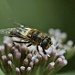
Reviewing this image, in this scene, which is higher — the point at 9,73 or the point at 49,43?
the point at 49,43

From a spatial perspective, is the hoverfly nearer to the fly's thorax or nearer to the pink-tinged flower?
the fly's thorax

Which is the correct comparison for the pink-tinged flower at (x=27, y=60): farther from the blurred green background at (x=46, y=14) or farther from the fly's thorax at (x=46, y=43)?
the blurred green background at (x=46, y=14)

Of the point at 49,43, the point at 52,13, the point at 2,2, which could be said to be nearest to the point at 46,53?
the point at 49,43

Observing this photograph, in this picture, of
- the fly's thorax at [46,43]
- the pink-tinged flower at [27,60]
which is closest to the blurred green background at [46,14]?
the pink-tinged flower at [27,60]

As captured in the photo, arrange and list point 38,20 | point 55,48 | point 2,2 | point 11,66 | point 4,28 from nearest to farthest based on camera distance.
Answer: point 11,66 < point 4,28 < point 55,48 < point 2,2 < point 38,20

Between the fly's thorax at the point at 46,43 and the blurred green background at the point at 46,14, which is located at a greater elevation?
the blurred green background at the point at 46,14

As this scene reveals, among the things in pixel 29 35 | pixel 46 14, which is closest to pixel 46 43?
pixel 29 35

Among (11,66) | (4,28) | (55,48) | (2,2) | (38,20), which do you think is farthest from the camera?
(38,20)

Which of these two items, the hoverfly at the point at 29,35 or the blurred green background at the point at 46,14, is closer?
the hoverfly at the point at 29,35

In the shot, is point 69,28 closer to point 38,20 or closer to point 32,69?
point 38,20
